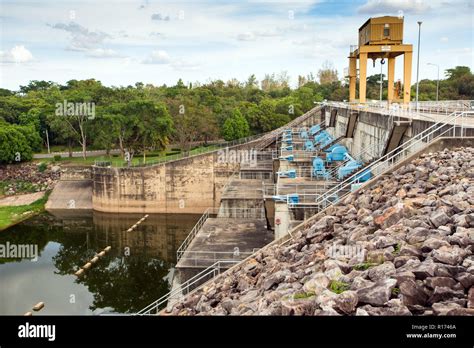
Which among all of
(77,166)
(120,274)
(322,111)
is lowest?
(120,274)

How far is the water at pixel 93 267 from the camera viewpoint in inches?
997

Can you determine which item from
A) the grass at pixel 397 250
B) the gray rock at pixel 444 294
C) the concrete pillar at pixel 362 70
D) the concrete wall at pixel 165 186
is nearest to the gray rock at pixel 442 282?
the gray rock at pixel 444 294

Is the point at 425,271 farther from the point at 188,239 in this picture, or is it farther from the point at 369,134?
the point at 188,239

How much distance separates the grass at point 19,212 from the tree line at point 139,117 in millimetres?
8004

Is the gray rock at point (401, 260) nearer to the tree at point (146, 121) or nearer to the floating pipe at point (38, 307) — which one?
the floating pipe at point (38, 307)

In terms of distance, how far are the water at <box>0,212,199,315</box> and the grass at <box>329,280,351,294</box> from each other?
16.7 m

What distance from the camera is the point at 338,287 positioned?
27.7 feet

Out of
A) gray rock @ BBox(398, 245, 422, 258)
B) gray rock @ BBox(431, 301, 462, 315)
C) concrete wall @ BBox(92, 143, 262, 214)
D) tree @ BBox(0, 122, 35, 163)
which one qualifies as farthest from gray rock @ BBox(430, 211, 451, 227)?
tree @ BBox(0, 122, 35, 163)

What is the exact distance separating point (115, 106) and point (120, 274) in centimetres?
2315

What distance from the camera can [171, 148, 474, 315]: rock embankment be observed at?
7.49 m

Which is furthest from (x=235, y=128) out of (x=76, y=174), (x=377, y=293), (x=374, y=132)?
(x=377, y=293)
